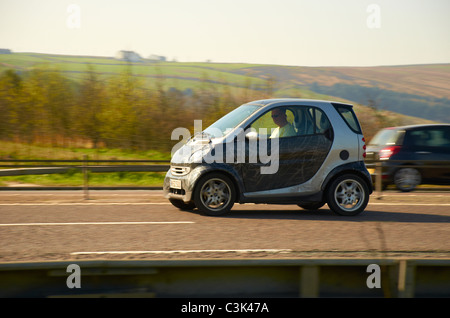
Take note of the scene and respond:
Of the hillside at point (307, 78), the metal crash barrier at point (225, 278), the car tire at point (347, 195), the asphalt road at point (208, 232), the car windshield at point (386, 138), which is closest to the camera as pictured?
the metal crash barrier at point (225, 278)

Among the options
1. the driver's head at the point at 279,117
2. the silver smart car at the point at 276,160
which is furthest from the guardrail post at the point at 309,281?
the driver's head at the point at 279,117

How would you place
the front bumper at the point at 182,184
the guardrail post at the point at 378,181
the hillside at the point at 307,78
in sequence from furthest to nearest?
the hillside at the point at 307,78, the guardrail post at the point at 378,181, the front bumper at the point at 182,184

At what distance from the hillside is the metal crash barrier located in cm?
1861

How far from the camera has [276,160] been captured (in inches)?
348

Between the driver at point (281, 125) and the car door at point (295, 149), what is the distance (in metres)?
0.05

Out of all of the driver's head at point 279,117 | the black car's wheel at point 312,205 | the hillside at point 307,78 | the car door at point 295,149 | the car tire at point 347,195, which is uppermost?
the hillside at point 307,78

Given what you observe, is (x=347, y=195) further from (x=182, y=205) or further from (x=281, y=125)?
(x=182, y=205)

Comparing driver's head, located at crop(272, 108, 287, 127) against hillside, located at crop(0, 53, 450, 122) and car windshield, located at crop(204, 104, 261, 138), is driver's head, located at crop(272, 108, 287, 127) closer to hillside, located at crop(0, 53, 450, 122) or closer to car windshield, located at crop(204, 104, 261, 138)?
car windshield, located at crop(204, 104, 261, 138)

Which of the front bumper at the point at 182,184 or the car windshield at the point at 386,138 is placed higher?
the car windshield at the point at 386,138

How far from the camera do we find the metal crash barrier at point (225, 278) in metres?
3.30

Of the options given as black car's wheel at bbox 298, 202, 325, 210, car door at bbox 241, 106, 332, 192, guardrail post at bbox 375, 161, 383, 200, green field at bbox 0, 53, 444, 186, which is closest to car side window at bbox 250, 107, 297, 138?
car door at bbox 241, 106, 332, 192

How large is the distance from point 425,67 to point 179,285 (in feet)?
156

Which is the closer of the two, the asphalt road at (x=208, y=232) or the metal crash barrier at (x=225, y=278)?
the metal crash barrier at (x=225, y=278)

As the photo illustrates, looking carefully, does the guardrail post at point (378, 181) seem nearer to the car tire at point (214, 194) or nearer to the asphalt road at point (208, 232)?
the asphalt road at point (208, 232)
